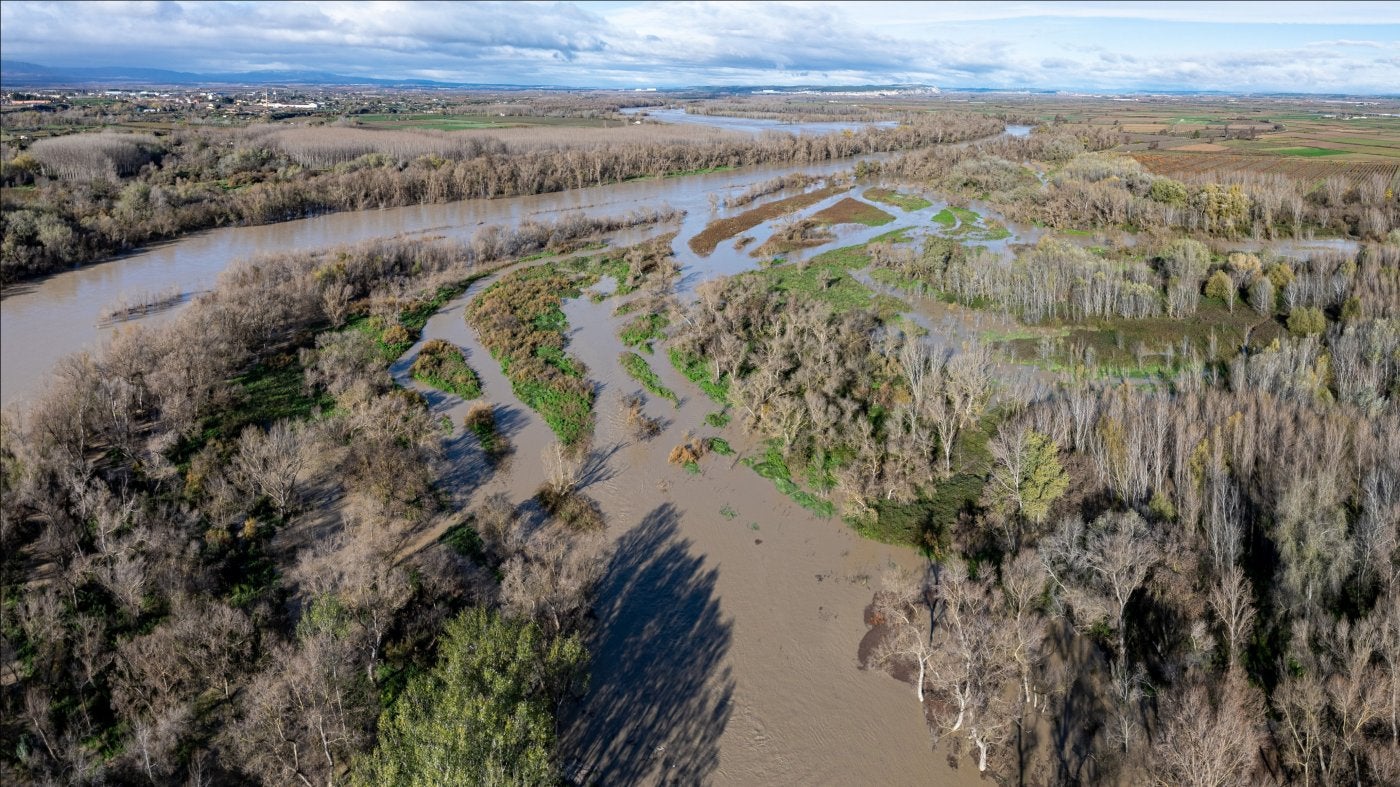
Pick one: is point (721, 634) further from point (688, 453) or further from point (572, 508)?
point (688, 453)

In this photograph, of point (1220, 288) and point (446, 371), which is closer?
point (446, 371)

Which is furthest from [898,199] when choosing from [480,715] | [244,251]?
[480,715]

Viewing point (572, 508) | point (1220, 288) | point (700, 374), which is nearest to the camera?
point (572, 508)

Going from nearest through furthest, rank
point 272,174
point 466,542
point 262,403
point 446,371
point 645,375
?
point 466,542 → point 262,403 → point 645,375 → point 446,371 → point 272,174

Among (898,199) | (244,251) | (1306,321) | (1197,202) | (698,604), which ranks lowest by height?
(698,604)

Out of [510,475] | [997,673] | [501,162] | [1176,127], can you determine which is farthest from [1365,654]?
[1176,127]

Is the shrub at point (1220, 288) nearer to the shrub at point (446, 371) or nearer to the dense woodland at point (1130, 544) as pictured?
the dense woodland at point (1130, 544)

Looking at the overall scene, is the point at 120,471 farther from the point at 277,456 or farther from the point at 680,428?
the point at 680,428
